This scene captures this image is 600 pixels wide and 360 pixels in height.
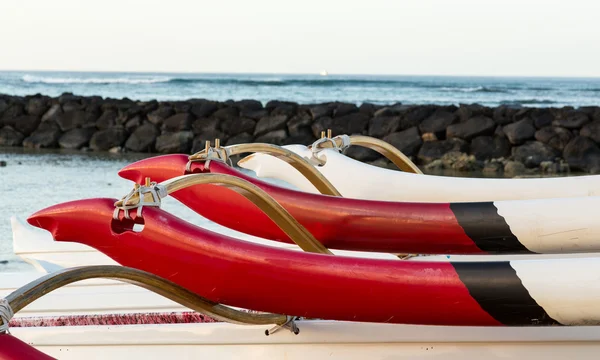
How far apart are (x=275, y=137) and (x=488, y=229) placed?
26.4ft

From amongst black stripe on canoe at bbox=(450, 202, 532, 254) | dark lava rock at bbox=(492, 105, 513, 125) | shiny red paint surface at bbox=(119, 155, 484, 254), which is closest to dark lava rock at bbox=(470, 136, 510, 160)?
dark lava rock at bbox=(492, 105, 513, 125)

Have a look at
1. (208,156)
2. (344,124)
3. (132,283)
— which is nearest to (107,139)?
(344,124)

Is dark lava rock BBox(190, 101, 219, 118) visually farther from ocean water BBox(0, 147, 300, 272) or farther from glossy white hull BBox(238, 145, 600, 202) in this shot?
glossy white hull BBox(238, 145, 600, 202)

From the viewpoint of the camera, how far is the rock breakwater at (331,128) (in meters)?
8.84

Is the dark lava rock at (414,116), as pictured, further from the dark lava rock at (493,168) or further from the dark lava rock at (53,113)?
the dark lava rock at (53,113)

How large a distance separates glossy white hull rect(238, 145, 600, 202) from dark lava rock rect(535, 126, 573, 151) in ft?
21.1

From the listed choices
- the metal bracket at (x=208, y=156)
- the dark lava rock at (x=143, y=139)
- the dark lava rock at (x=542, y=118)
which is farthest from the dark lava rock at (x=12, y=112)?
the metal bracket at (x=208, y=156)

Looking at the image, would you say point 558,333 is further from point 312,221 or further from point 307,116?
point 307,116

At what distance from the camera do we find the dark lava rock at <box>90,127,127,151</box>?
10.2m

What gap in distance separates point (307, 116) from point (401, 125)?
1.33 metres

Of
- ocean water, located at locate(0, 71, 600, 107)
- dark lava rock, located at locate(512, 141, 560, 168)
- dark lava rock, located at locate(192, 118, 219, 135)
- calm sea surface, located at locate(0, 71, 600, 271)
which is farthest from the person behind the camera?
ocean water, located at locate(0, 71, 600, 107)

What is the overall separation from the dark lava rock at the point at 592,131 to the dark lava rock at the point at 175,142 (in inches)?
186

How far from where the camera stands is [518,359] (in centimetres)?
195

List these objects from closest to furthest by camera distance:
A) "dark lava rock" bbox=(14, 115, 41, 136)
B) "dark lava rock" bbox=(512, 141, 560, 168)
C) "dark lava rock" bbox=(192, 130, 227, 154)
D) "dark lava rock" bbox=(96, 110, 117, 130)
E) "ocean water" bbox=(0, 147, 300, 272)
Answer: "ocean water" bbox=(0, 147, 300, 272) < "dark lava rock" bbox=(512, 141, 560, 168) < "dark lava rock" bbox=(192, 130, 227, 154) < "dark lava rock" bbox=(96, 110, 117, 130) < "dark lava rock" bbox=(14, 115, 41, 136)
